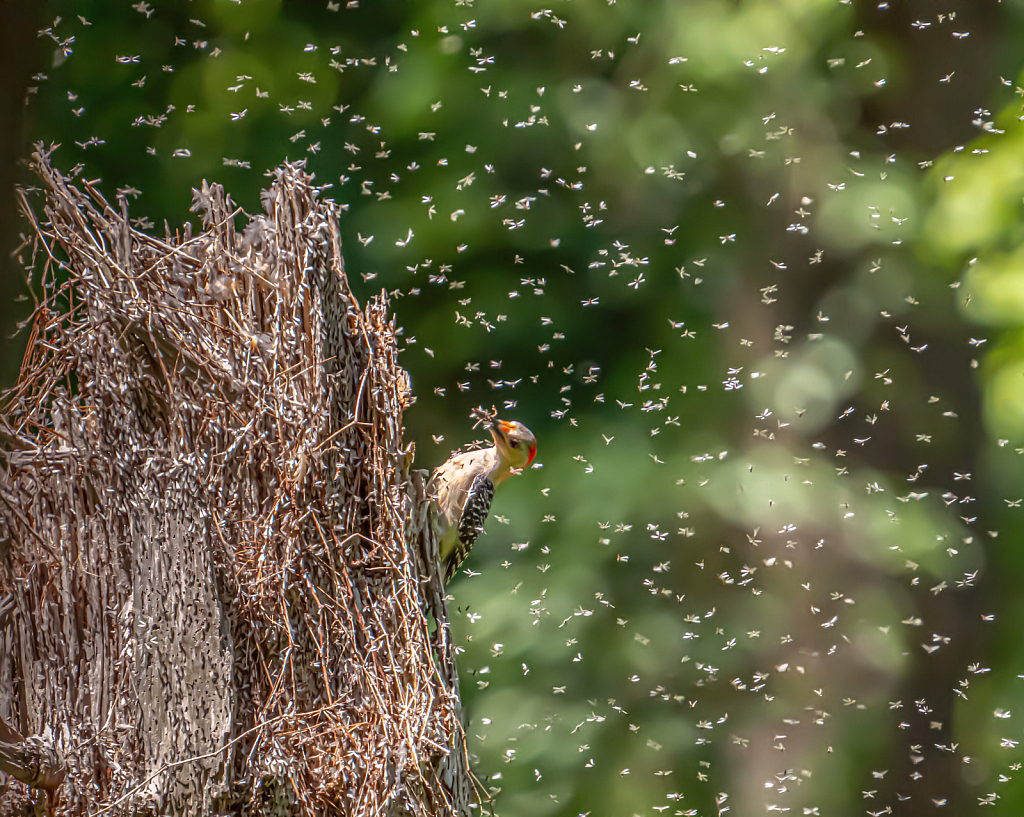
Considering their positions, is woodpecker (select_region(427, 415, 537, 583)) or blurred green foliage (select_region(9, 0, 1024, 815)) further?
blurred green foliage (select_region(9, 0, 1024, 815))

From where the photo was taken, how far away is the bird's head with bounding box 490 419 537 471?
1.10m

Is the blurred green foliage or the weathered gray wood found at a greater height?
the blurred green foliage

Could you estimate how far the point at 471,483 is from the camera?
106 centimetres

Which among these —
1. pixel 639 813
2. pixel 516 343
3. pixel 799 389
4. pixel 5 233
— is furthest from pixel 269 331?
pixel 639 813

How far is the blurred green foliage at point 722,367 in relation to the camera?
1692mm

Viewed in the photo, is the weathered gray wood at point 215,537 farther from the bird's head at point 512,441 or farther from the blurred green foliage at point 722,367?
the blurred green foliage at point 722,367

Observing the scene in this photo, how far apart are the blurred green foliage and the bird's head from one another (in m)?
0.49

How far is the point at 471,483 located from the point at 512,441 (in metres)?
0.08

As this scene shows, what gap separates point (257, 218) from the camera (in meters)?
0.87

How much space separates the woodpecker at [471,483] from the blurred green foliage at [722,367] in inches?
19.4

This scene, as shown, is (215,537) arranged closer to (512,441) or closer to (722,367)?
(512,441)

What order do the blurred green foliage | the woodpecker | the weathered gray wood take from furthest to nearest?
the blurred green foliage → the woodpecker → the weathered gray wood

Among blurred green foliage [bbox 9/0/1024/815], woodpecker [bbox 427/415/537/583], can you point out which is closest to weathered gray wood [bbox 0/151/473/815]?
woodpecker [bbox 427/415/537/583]

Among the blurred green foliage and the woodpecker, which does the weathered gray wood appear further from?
the blurred green foliage
